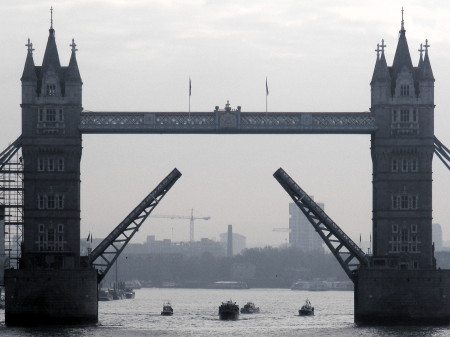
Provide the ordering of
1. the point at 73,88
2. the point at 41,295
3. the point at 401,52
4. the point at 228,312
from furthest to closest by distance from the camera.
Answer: the point at 228,312 < the point at 401,52 < the point at 73,88 < the point at 41,295

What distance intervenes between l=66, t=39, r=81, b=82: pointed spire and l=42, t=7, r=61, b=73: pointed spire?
1.20 meters

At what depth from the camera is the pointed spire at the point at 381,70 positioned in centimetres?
15288

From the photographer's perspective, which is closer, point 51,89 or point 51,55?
point 51,89

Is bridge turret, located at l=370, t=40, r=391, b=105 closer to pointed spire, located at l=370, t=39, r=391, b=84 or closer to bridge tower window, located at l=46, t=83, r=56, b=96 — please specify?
pointed spire, located at l=370, t=39, r=391, b=84

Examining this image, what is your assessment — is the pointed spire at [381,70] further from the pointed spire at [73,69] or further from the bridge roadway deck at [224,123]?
the pointed spire at [73,69]

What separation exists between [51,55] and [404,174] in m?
34.0

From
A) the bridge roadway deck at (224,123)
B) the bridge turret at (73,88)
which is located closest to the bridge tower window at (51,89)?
the bridge turret at (73,88)

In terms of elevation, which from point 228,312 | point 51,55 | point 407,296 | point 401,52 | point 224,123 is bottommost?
point 228,312

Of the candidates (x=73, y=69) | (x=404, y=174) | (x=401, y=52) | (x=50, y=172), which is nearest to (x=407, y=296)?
(x=404, y=174)

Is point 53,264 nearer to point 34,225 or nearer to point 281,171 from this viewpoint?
point 34,225

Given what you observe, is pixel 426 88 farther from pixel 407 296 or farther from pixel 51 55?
pixel 51 55

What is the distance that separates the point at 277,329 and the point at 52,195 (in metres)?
23.8

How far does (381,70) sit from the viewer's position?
15325 cm

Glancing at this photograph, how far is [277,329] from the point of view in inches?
6053
